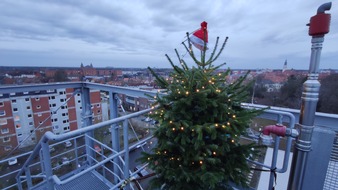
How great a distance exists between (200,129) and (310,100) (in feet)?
2.72

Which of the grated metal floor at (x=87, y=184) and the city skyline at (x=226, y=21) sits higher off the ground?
the city skyline at (x=226, y=21)

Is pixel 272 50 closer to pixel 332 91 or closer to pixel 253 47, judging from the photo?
pixel 253 47

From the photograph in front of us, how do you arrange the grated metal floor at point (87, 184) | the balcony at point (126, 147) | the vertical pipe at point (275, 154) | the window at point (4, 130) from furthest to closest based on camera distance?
1. the window at point (4, 130)
2. the grated metal floor at point (87, 184)
3. the vertical pipe at point (275, 154)
4. the balcony at point (126, 147)

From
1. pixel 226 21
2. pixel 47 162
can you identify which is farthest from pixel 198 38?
pixel 226 21

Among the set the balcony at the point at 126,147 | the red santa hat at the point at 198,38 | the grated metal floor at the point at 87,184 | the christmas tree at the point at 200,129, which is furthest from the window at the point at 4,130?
the red santa hat at the point at 198,38

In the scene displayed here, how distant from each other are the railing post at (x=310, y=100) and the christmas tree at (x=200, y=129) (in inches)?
13.7

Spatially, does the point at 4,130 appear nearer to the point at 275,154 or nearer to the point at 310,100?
the point at 275,154

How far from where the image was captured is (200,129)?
3.87 feet

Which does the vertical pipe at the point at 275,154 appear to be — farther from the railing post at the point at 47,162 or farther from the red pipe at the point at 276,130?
the railing post at the point at 47,162

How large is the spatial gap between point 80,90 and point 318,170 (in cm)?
378

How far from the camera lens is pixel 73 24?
7477 millimetres

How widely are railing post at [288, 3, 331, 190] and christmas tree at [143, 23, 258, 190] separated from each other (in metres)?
0.35

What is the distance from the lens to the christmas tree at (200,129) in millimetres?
1274

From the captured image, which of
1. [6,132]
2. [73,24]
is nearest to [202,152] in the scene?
[73,24]
